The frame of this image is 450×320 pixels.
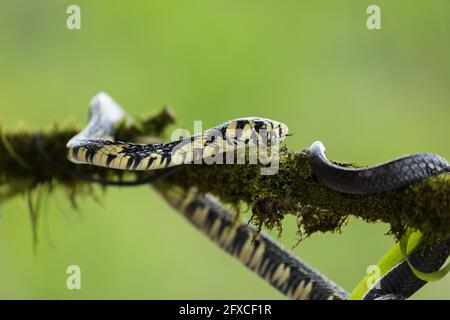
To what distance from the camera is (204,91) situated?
6.28m

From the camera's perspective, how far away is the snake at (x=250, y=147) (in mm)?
2057

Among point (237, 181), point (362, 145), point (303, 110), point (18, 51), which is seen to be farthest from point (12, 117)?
point (237, 181)

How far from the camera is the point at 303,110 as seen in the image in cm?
612

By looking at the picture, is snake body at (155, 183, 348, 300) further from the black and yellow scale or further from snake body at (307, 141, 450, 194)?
snake body at (307, 141, 450, 194)

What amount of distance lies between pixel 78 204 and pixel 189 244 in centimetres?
263

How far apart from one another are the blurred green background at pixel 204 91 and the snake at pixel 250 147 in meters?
1.98

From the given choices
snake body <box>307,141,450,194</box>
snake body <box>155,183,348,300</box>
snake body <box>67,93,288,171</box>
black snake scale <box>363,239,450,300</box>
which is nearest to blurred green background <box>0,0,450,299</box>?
snake body <box>155,183,348,300</box>

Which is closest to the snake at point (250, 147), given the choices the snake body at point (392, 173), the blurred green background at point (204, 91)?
the snake body at point (392, 173)

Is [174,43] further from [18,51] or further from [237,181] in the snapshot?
[237,181]

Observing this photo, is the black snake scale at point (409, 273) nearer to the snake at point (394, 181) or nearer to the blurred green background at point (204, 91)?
the snake at point (394, 181)

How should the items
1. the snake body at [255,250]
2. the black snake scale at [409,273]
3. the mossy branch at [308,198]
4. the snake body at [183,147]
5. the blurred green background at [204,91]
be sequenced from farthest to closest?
the blurred green background at [204,91], the snake body at [255,250], the snake body at [183,147], the black snake scale at [409,273], the mossy branch at [308,198]

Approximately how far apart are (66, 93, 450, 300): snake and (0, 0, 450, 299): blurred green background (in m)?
1.98

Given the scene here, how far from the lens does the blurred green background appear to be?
18.8 ft

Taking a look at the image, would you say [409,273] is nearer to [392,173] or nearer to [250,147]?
[392,173]
